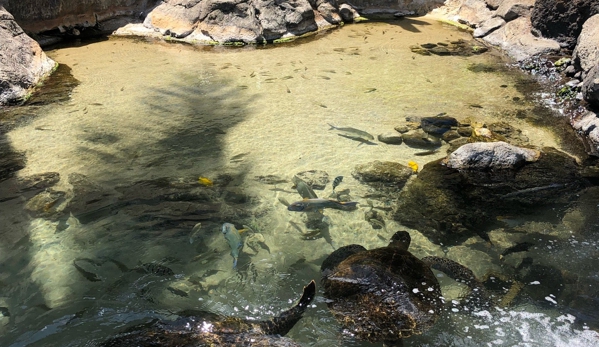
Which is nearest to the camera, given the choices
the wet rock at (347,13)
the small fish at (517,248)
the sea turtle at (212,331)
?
the sea turtle at (212,331)

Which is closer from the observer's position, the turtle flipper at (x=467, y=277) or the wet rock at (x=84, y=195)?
the turtle flipper at (x=467, y=277)

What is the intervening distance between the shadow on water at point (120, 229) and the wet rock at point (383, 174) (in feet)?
4.00

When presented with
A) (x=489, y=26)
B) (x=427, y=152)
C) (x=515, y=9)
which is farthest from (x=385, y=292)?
(x=489, y=26)

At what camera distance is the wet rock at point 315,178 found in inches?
183

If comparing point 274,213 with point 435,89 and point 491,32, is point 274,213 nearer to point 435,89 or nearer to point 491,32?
point 435,89

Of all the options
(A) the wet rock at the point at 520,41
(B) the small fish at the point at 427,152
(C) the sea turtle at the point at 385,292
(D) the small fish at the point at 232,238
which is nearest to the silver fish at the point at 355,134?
(B) the small fish at the point at 427,152

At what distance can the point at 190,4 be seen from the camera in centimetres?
1003

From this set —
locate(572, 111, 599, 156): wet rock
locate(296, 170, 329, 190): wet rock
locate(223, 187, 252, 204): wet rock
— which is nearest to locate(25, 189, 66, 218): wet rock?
locate(223, 187, 252, 204): wet rock

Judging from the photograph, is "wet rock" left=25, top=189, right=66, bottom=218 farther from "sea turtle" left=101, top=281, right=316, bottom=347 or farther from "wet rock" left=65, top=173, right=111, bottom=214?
"sea turtle" left=101, top=281, right=316, bottom=347

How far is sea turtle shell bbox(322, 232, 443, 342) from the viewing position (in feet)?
9.20

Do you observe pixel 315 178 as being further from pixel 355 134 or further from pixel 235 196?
pixel 355 134

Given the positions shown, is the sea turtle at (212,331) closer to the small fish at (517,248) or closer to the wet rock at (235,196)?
the wet rock at (235,196)

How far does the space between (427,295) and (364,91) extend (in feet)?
14.7

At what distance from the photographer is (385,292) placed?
2.92 metres
